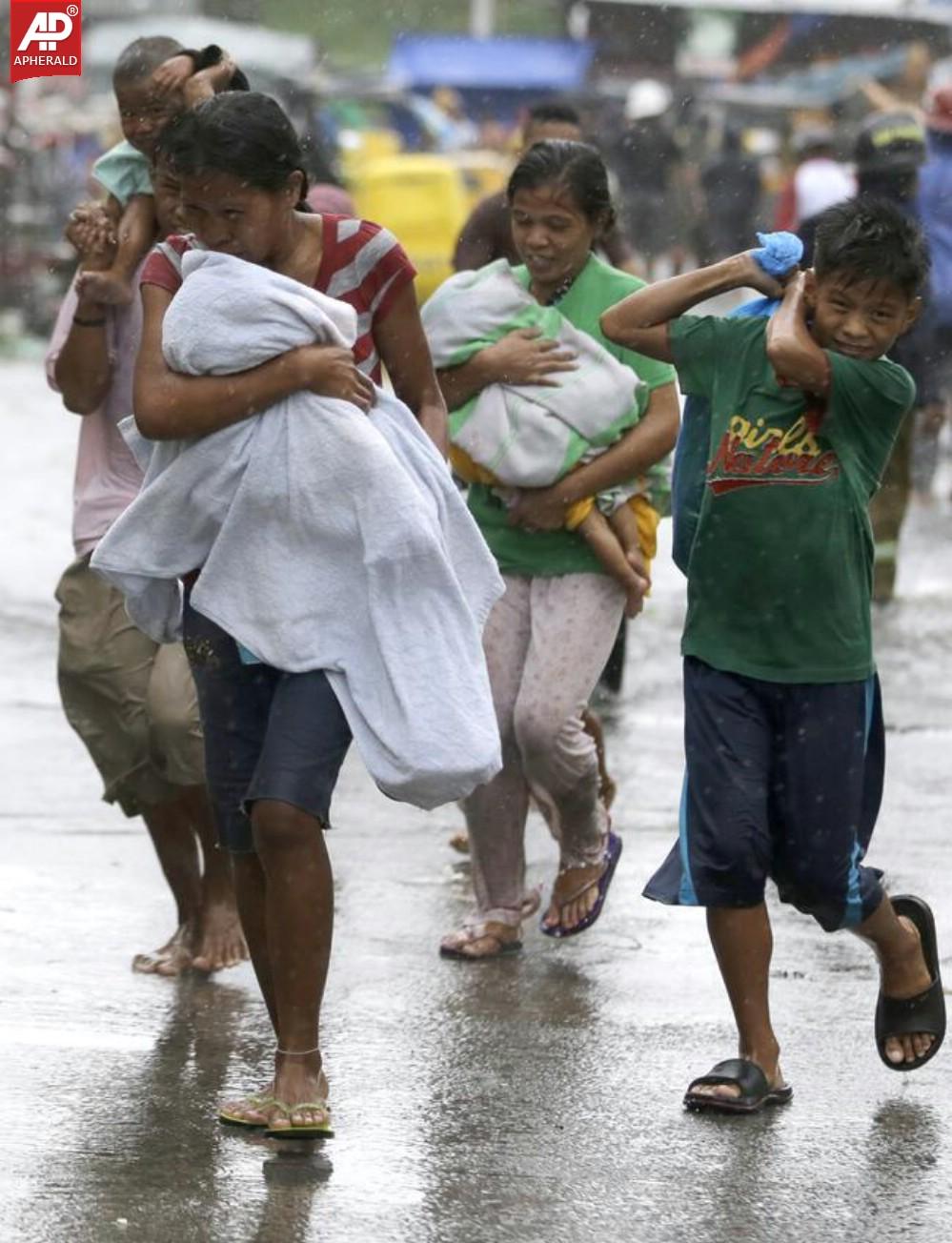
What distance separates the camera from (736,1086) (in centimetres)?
510

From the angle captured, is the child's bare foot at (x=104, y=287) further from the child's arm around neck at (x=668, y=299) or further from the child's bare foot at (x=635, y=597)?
the child's bare foot at (x=635, y=597)

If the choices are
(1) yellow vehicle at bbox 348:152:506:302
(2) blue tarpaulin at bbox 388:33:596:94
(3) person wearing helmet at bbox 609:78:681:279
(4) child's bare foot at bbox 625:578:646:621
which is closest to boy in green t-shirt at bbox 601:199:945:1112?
(4) child's bare foot at bbox 625:578:646:621

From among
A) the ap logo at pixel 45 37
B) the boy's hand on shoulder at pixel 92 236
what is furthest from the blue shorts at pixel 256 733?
the ap logo at pixel 45 37

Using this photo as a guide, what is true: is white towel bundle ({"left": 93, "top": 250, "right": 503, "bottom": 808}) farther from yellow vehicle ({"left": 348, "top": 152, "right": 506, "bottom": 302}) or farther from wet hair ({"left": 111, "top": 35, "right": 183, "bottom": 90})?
yellow vehicle ({"left": 348, "top": 152, "right": 506, "bottom": 302})

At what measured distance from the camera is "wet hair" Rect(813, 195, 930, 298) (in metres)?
4.95

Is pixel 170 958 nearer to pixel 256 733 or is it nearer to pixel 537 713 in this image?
pixel 537 713

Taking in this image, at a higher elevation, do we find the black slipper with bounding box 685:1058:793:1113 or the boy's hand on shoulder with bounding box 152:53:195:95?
the boy's hand on shoulder with bounding box 152:53:195:95

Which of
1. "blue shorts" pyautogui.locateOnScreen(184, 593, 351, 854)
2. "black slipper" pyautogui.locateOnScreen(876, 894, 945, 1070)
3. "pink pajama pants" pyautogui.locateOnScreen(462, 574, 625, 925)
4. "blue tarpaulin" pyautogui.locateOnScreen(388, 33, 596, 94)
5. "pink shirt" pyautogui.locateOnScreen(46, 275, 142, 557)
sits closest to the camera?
"blue shorts" pyautogui.locateOnScreen(184, 593, 351, 854)

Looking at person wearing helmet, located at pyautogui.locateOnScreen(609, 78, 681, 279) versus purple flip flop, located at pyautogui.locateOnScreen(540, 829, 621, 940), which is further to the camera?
person wearing helmet, located at pyautogui.locateOnScreen(609, 78, 681, 279)

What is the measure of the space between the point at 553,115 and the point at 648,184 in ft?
52.7

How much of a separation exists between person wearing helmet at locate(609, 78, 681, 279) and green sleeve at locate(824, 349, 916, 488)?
18.5 m

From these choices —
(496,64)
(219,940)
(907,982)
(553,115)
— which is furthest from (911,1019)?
(496,64)

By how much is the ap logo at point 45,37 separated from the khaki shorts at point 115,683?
363cm

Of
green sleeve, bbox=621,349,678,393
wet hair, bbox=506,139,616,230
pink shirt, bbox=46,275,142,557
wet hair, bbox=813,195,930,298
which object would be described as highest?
wet hair, bbox=506,139,616,230
